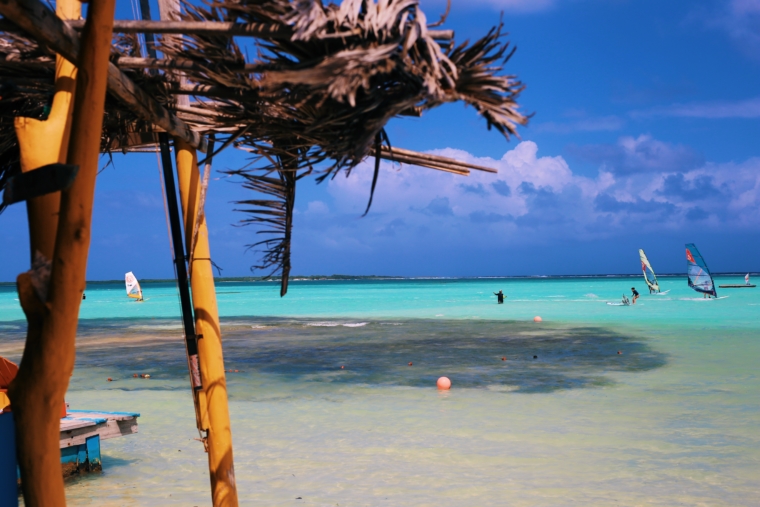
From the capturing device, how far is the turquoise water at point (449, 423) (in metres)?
6.62

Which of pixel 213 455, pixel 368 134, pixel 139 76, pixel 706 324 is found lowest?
pixel 706 324

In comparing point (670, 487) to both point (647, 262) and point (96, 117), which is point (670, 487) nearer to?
point (96, 117)

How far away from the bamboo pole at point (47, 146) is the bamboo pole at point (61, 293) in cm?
17

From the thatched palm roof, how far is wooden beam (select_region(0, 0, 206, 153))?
100 millimetres

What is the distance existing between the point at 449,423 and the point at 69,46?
307 inches

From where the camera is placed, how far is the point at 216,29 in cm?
240

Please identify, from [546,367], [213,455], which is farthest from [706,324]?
[213,455]

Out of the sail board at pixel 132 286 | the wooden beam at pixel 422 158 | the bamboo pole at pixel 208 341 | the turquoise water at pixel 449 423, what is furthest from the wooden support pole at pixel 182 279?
the sail board at pixel 132 286

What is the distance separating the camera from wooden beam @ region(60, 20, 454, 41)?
91.0 inches

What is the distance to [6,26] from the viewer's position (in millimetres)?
2352

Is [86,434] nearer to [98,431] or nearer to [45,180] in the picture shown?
[98,431]

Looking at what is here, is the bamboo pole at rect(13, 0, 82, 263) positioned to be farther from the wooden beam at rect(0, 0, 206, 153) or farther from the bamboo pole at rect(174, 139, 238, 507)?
the bamboo pole at rect(174, 139, 238, 507)

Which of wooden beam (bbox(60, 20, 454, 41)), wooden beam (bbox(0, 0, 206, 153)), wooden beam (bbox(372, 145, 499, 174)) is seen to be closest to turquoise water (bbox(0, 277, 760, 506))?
wooden beam (bbox(372, 145, 499, 174))

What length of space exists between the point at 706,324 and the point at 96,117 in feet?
87.5
